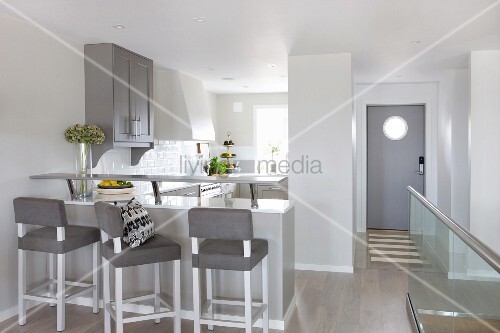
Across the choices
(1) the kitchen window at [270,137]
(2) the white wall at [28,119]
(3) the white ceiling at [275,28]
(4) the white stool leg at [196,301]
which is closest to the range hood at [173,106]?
(3) the white ceiling at [275,28]

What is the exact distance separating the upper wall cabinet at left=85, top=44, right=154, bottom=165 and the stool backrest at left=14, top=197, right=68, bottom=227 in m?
1.28

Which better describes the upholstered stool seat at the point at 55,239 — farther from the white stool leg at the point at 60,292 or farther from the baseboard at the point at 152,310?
the baseboard at the point at 152,310

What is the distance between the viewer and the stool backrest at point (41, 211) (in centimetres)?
341

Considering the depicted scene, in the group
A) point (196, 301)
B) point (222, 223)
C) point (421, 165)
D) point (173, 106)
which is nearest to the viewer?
point (222, 223)

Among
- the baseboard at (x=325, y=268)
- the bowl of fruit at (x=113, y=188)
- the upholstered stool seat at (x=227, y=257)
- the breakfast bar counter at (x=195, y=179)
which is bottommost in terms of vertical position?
the baseboard at (x=325, y=268)

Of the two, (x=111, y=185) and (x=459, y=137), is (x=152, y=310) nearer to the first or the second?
(x=111, y=185)

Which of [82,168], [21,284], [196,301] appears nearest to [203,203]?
[196,301]

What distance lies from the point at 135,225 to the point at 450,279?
1950mm

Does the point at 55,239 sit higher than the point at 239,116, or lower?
lower

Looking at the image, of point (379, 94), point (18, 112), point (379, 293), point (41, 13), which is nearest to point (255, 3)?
point (41, 13)

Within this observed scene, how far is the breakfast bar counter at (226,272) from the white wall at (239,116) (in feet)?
15.5

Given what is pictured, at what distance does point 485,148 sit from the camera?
5113 millimetres

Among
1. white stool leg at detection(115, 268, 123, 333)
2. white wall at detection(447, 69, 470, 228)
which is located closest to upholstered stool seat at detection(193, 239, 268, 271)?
white stool leg at detection(115, 268, 123, 333)

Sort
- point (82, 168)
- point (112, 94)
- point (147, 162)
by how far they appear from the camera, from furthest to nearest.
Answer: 1. point (147, 162)
2. point (112, 94)
3. point (82, 168)
